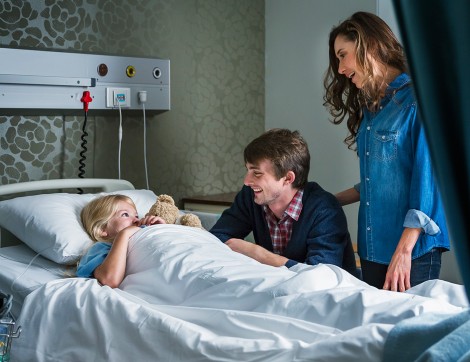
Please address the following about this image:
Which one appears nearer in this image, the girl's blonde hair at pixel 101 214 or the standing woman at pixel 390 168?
the standing woman at pixel 390 168

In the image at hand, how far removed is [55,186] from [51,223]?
0.33 meters

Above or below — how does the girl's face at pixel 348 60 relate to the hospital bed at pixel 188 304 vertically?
above

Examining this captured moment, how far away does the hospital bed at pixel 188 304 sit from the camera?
4.82 ft

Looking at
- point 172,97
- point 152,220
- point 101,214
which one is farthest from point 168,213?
point 172,97

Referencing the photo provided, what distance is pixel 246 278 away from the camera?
5.90 feet

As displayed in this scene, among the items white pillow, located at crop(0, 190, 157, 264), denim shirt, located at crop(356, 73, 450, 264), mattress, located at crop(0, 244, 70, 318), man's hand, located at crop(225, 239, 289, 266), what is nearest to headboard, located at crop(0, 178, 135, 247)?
white pillow, located at crop(0, 190, 157, 264)

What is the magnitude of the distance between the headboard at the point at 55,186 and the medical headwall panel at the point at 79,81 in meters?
0.30

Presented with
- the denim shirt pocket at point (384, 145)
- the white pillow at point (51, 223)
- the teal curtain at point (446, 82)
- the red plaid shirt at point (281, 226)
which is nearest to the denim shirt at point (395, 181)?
the denim shirt pocket at point (384, 145)

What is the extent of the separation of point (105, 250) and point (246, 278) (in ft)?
1.99

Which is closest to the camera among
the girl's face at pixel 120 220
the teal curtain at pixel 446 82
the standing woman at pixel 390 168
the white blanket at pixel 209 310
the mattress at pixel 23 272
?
the teal curtain at pixel 446 82

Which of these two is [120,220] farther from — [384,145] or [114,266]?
[384,145]

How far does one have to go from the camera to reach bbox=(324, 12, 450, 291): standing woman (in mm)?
2002

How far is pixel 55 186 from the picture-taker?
2.68 metres

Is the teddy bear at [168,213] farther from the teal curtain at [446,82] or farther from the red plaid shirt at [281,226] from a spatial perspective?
the teal curtain at [446,82]
